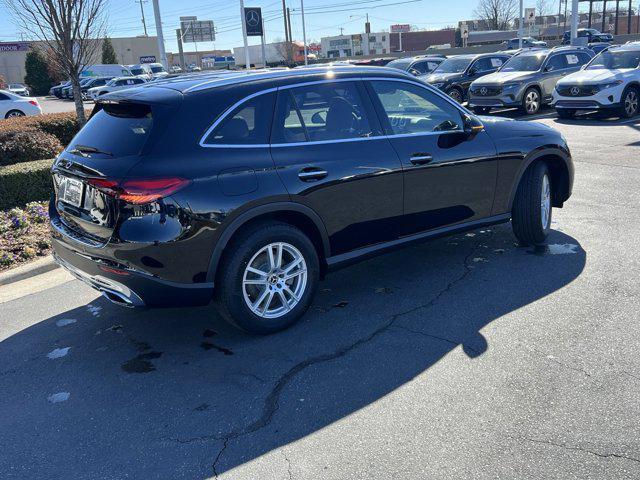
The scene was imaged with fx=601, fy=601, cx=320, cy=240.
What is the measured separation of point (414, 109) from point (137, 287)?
2.70m

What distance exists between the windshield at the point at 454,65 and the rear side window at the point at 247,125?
16782mm

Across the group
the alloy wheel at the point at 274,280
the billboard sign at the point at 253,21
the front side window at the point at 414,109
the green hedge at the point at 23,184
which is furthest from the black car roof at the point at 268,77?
the billboard sign at the point at 253,21

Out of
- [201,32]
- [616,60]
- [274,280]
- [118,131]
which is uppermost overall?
[201,32]

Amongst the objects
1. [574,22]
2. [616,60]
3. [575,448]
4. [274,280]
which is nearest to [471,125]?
[274,280]

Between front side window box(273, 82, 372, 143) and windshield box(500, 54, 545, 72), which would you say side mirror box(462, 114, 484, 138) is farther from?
windshield box(500, 54, 545, 72)

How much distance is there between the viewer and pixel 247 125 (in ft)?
13.4

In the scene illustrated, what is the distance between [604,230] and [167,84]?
4.58 metres

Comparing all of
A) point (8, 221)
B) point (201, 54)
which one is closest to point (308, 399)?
point (8, 221)

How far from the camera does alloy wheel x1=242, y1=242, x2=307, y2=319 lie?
414 cm

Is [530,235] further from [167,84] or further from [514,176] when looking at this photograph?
[167,84]

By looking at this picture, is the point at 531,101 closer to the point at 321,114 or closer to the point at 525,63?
the point at 525,63

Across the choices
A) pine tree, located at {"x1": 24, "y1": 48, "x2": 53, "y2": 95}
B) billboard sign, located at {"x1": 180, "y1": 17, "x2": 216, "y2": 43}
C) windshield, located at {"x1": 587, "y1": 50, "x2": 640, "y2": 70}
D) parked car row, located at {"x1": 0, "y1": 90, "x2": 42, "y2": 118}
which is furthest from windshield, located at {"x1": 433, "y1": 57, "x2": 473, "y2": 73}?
billboard sign, located at {"x1": 180, "y1": 17, "x2": 216, "y2": 43}

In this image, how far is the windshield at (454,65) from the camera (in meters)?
19.8

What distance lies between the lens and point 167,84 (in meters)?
4.35
